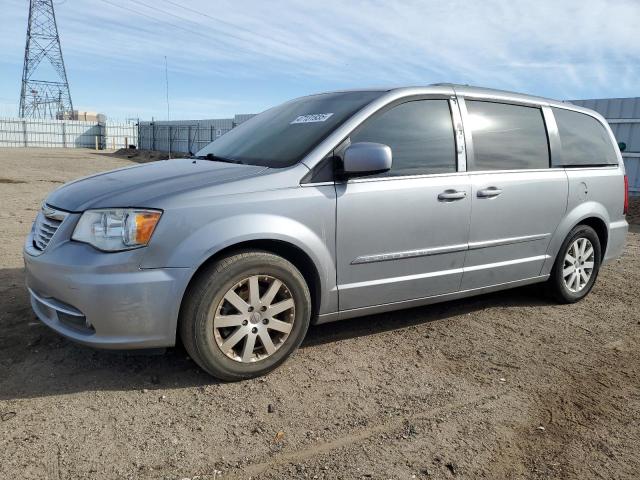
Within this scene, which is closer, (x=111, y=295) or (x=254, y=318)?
(x=111, y=295)

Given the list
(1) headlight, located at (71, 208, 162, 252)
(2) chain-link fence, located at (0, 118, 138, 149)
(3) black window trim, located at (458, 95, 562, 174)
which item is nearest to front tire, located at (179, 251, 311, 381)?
(1) headlight, located at (71, 208, 162, 252)

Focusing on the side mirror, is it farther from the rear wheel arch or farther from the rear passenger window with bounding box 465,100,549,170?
the rear wheel arch

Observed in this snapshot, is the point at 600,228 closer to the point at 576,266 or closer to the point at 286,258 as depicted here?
the point at 576,266

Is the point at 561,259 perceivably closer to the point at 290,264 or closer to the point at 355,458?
the point at 290,264

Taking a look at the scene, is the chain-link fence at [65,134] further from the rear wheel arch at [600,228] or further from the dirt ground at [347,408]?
the dirt ground at [347,408]

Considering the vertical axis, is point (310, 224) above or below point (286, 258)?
above

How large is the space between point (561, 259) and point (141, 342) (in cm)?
362

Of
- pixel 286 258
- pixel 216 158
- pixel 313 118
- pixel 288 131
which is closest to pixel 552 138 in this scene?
pixel 313 118

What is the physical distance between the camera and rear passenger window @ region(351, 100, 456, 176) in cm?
360

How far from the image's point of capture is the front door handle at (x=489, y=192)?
3.96 metres

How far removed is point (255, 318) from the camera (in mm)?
3141

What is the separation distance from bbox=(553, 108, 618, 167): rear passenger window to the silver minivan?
0.10 feet

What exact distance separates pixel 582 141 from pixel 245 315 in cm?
361

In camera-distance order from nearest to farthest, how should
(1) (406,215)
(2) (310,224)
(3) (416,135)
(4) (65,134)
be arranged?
(2) (310,224) < (1) (406,215) < (3) (416,135) < (4) (65,134)
